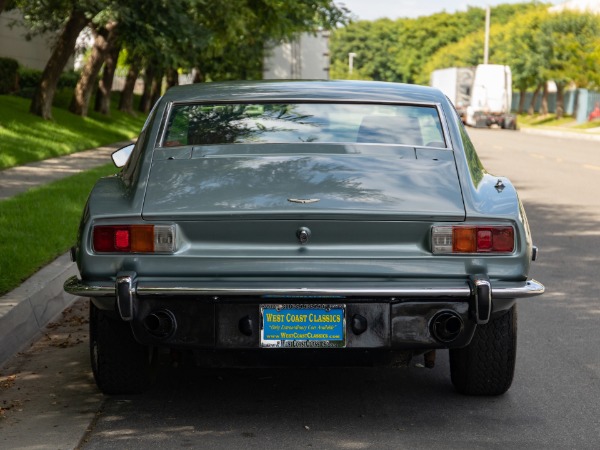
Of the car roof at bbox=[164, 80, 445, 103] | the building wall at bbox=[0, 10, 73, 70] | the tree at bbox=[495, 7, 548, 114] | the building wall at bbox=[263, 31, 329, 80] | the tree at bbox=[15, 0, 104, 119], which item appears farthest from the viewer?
the tree at bbox=[495, 7, 548, 114]

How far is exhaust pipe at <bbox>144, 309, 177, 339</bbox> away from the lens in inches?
206

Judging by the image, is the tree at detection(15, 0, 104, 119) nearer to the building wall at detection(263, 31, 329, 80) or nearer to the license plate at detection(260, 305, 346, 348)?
the building wall at detection(263, 31, 329, 80)

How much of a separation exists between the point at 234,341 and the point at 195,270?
13.6 inches

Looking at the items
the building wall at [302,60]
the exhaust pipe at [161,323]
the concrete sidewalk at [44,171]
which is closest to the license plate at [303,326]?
the exhaust pipe at [161,323]

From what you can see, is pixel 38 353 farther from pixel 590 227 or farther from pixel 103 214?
pixel 590 227

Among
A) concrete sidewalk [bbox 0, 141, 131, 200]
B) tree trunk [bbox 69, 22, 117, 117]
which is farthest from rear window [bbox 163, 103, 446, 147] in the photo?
tree trunk [bbox 69, 22, 117, 117]

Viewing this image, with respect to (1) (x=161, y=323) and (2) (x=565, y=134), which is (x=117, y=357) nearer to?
(1) (x=161, y=323)

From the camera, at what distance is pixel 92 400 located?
5.94 meters

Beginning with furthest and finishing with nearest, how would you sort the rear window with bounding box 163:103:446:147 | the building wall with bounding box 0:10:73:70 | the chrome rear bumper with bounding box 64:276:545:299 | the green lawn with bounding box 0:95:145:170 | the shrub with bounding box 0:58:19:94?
the building wall with bounding box 0:10:73:70
the shrub with bounding box 0:58:19:94
the green lawn with bounding box 0:95:145:170
the rear window with bounding box 163:103:446:147
the chrome rear bumper with bounding box 64:276:545:299

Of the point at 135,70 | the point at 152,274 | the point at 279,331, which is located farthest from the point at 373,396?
the point at 135,70

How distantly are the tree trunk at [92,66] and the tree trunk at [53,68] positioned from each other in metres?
1.81

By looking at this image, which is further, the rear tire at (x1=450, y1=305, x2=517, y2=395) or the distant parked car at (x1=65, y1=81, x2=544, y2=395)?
the rear tire at (x1=450, y1=305, x2=517, y2=395)

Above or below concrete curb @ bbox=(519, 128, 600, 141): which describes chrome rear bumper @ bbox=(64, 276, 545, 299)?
above

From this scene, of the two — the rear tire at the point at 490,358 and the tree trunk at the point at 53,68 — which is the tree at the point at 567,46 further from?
the rear tire at the point at 490,358
